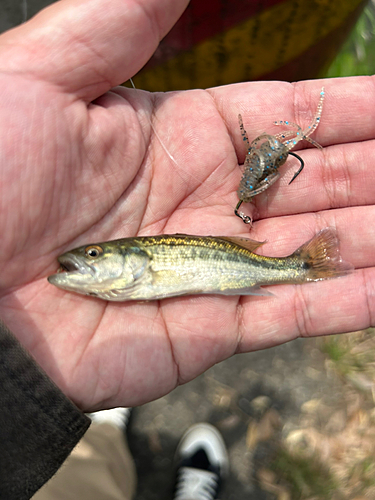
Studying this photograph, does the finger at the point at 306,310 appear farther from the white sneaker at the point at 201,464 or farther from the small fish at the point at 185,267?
the white sneaker at the point at 201,464

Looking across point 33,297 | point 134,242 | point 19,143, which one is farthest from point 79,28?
point 33,297

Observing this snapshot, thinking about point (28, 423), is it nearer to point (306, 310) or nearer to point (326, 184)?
point (306, 310)

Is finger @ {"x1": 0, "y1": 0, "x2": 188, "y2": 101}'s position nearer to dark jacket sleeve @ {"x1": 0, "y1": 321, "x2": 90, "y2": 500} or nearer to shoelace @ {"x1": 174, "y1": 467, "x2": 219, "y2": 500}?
dark jacket sleeve @ {"x1": 0, "y1": 321, "x2": 90, "y2": 500}

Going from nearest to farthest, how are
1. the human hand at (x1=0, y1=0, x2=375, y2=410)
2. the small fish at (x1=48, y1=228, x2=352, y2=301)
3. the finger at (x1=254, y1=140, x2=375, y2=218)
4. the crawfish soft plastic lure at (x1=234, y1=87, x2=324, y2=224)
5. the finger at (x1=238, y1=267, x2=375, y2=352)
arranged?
the human hand at (x1=0, y1=0, x2=375, y2=410) < the small fish at (x1=48, y1=228, x2=352, y2=301) < the finger at (x1=238, y1=267, x2=375, y2=352) < the crawfish soft plastic lure at (x1=234, y1=87, x2=324, y2=224) < the finger at (x1=254, y1=140, x2=375, y2=218)

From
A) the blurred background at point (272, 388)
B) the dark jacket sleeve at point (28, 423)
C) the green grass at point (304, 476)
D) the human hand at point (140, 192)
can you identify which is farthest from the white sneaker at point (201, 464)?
the dark jacket sleeve at point (28, 423)

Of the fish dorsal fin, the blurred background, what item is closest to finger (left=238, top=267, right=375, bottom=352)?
the fish dorsal fin
